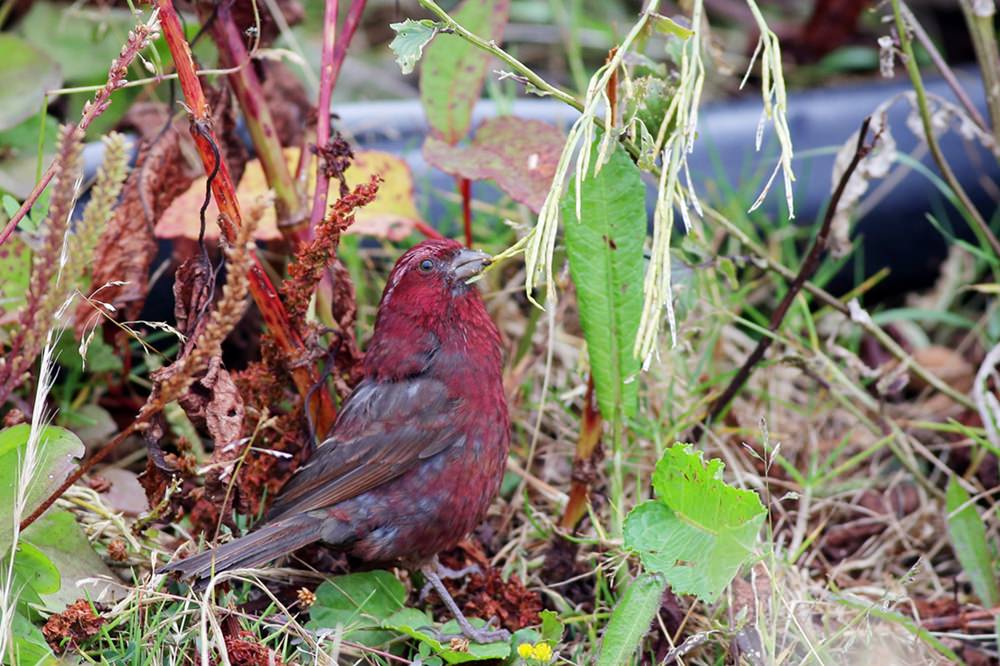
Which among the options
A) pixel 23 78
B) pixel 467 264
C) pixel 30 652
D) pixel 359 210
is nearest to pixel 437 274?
pixel 467 264

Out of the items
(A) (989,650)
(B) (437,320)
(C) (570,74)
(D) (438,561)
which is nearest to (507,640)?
(D) (438,561)

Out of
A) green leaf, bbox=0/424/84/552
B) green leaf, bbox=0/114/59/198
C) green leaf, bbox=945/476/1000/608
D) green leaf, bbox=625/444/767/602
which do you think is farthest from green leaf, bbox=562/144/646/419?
green leaf, bbox=0/114/59/198

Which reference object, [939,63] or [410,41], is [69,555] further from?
[939,63]

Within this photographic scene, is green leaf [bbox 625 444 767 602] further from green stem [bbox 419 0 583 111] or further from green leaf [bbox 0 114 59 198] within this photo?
green leaf [bbox 0 114 59 198]

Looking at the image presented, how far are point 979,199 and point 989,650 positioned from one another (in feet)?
6.82

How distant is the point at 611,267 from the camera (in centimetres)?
309

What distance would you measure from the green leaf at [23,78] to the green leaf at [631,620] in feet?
7.68

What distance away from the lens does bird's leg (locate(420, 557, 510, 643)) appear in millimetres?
2906

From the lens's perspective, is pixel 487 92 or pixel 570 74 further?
pixel 570 74

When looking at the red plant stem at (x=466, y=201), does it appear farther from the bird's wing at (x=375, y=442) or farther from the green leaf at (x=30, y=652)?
the green leaf at (x=30, y=652)

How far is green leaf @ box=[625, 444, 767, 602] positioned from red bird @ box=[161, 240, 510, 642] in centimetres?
53

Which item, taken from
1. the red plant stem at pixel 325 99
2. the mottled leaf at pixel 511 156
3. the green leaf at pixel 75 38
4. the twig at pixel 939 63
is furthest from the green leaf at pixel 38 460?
the twig at pixel 939 63

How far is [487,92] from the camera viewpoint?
5.29 metres

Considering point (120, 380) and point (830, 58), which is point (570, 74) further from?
point (120, 380)
